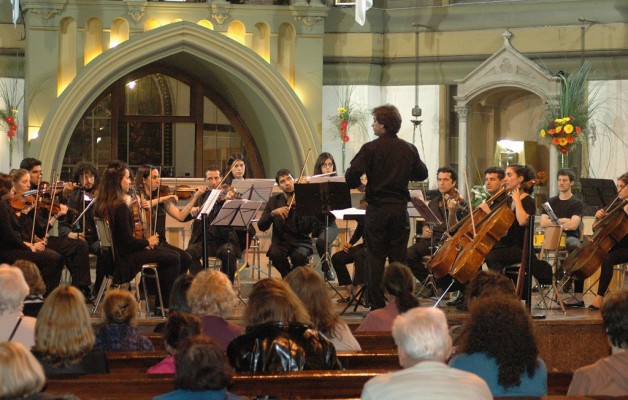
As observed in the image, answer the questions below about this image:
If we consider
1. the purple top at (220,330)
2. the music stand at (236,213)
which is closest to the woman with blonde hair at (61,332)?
the purple top at (220,330)

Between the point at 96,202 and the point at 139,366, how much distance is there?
380cm

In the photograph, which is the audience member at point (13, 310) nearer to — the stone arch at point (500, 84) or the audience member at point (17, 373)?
Answer: the audience member at point (17, 373)

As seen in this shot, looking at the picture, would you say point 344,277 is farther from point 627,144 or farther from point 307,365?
point 307,365

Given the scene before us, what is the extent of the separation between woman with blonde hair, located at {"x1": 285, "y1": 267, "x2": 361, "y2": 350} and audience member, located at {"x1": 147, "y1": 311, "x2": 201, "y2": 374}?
0.76 meters

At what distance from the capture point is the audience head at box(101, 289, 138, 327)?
235 inches

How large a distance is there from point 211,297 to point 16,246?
12.3 ft

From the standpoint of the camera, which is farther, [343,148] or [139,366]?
[343,148]

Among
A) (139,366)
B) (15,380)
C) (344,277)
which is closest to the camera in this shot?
(15,380)

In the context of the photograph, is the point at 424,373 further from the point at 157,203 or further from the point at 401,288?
the point at 157,203

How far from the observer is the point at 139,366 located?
5.61 metres

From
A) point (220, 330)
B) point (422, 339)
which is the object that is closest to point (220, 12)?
point (220, 330)

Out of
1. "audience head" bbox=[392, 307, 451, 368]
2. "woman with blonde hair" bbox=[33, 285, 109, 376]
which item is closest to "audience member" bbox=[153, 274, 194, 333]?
"woman with blonde hair" bbox=[33, 285, 109, 376]

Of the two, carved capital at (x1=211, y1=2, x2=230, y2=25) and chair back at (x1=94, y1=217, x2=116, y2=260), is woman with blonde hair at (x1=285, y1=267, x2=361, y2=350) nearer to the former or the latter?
chair back at (x1=94, y1=217, x2=116, y2=260)

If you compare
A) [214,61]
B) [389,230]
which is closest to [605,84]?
[214,61]
